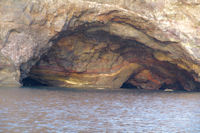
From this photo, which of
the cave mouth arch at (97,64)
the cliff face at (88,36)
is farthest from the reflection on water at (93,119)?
the cave mouth arch at (97,64)

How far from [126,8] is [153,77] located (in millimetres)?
12188

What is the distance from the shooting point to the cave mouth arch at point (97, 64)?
30.0m

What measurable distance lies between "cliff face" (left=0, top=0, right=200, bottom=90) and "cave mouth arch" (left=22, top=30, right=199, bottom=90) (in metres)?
0.09

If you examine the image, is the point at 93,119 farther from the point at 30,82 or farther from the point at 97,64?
the point at 30,82

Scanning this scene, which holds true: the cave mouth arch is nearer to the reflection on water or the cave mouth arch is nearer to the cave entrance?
the cave entrance

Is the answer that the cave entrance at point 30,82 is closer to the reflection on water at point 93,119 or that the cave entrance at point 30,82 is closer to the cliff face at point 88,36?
the cliff face at point 88,36

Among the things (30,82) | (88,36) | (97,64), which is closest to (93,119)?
(88,36)

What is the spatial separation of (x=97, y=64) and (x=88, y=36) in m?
4.03

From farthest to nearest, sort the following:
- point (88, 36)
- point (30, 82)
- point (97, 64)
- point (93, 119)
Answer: point (30, 82) < point (97, 64) < point (88, 36) < point (93, 119)

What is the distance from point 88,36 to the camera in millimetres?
29438

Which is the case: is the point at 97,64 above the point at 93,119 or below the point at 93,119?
above

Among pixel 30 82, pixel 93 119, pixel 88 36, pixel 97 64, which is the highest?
pixel 88 36

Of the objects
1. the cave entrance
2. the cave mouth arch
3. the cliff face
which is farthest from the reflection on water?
the cave entrance

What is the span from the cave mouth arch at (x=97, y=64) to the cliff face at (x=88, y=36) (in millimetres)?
88
